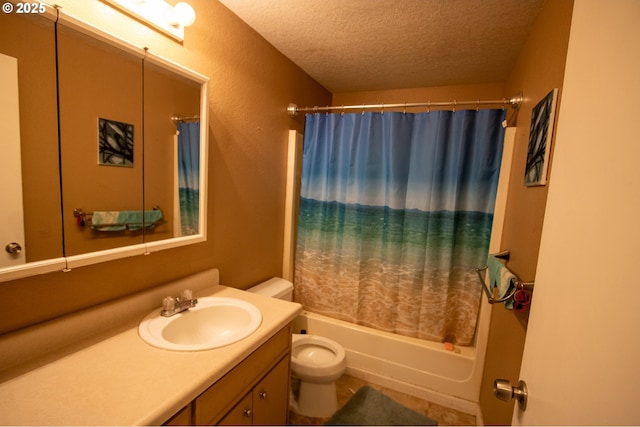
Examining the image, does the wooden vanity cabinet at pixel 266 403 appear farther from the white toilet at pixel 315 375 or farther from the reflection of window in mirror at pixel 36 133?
the reflection of window in mirror at pixel 36 133

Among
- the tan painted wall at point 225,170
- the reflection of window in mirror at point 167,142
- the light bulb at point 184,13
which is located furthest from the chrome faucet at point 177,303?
the light bulb at point 184,13

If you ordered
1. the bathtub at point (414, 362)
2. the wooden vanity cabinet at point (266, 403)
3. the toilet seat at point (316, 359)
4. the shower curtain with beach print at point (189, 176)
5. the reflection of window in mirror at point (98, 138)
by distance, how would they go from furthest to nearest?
the bathtub at point (414, 362) → the toilet seat at point (316, 359) → the shower curtain with beach print at point (189, 176) → the wooden vanity cabinet at point (266, 403) → the reflection of window in mirror at point (98, 138)

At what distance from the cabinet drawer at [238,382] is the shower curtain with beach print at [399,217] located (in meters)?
0.98

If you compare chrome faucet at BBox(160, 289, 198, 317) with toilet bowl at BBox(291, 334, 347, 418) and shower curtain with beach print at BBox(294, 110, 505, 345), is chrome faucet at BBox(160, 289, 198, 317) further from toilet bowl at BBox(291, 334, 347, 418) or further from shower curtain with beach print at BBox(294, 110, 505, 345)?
shower curtain with beach print at BBox(294, 110, 505, 345)

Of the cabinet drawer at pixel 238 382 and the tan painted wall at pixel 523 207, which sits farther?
the tan painted wall at pixel 523 207

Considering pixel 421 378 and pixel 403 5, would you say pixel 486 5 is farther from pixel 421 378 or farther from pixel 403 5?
pixel 421 378

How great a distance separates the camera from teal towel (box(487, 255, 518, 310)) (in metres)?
1.06

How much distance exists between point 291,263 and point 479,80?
2180 millimetres

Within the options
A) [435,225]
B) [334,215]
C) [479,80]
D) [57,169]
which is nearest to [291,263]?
[334,215]

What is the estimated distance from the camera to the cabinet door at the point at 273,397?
111 centimetres

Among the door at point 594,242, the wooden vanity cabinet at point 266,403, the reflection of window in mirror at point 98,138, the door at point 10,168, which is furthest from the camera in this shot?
the wooden vanity cabinet at point 266,403

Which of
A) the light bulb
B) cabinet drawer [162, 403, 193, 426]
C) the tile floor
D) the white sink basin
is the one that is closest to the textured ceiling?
the light bulb

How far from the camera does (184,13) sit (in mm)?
1134

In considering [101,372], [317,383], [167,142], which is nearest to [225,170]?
[167,142]
